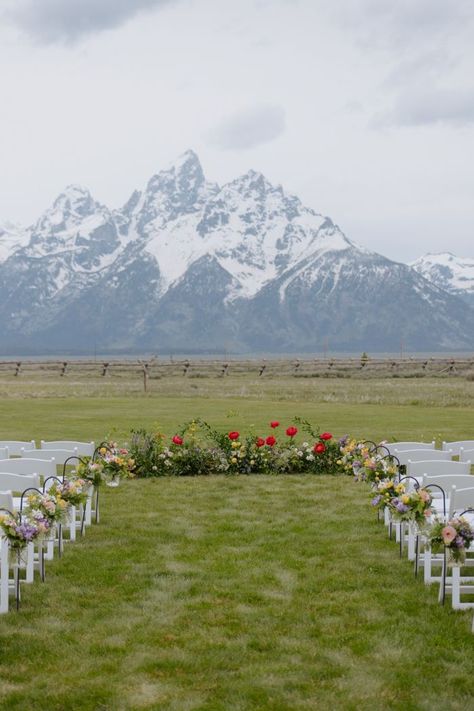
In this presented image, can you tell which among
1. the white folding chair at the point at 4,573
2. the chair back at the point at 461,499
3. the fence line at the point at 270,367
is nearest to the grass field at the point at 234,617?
the white folding chair at the point at 4,573

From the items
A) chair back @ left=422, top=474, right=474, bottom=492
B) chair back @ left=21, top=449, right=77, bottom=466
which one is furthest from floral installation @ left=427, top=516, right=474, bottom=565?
chair back @ left=21, top=449, right=77, bottom=466

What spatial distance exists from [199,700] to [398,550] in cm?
541

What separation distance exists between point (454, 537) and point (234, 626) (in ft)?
7.15

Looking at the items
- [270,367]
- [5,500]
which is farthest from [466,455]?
[270,367]

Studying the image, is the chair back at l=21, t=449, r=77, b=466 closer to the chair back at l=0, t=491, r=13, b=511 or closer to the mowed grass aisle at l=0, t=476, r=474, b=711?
the mowed grass aisle at l=0, t=476, r=474, b=711

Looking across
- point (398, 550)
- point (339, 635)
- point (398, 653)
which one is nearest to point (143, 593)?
point (339, 635)

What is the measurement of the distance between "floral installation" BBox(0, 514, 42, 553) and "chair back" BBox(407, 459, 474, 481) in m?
4.73

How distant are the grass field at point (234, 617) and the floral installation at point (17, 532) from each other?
0.75 metres

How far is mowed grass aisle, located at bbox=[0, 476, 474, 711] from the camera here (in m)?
6.86

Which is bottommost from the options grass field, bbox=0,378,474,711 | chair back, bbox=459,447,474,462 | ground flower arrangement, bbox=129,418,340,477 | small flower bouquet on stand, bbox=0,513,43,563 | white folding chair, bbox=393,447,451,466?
grass field, bbox=0,378,474,711

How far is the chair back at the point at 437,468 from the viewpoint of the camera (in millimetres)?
11016

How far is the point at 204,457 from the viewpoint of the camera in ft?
59.6

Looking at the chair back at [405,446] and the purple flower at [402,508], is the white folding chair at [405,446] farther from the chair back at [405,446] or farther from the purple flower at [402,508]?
the purple flower at [402,508]

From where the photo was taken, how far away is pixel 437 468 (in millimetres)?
11188
